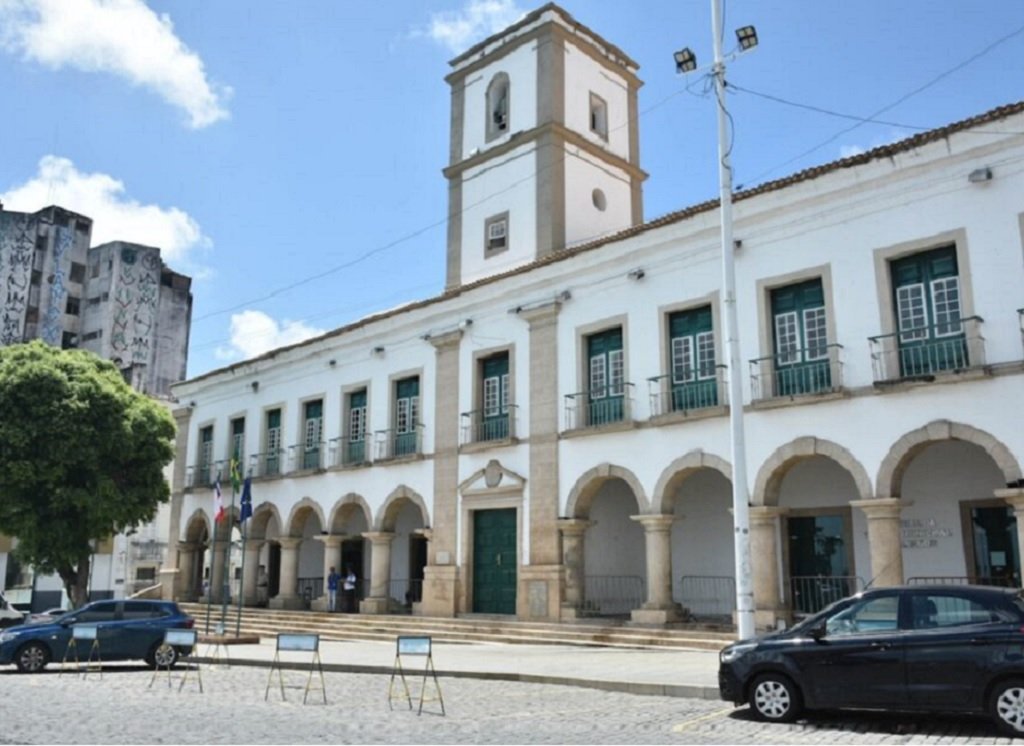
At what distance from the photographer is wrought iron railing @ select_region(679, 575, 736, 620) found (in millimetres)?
18734

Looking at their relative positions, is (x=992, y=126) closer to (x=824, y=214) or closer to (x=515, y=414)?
→ (x=824, y=214)

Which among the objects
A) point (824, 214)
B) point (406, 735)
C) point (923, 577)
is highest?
point (824, 214)

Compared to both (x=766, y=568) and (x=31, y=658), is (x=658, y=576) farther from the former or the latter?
(x=31, y=658)

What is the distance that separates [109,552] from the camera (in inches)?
1654

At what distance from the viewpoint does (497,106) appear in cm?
2678

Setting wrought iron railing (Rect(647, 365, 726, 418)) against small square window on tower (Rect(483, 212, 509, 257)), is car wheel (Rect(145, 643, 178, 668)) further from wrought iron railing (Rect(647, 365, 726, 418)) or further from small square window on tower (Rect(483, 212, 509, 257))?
small square window on tower (Rect(483, 212, 509, 257))

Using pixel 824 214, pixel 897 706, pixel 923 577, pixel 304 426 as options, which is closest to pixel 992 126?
pixel 824 214

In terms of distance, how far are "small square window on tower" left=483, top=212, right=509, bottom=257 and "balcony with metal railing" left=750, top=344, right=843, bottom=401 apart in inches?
397

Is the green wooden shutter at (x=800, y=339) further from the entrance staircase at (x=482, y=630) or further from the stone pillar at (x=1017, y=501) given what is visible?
the entrance staircase at (x=482, y=630)

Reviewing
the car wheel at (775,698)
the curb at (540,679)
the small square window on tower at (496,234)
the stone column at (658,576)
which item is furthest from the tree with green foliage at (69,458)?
the car wheel at (775,698)

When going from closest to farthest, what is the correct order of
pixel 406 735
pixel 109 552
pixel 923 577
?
pixel 406 735 → pixel 923 577 → pixel 109 552

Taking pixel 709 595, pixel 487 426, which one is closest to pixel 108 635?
pixel 487 426

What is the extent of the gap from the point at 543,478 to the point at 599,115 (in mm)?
11918

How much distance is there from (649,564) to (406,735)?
10.2 m
